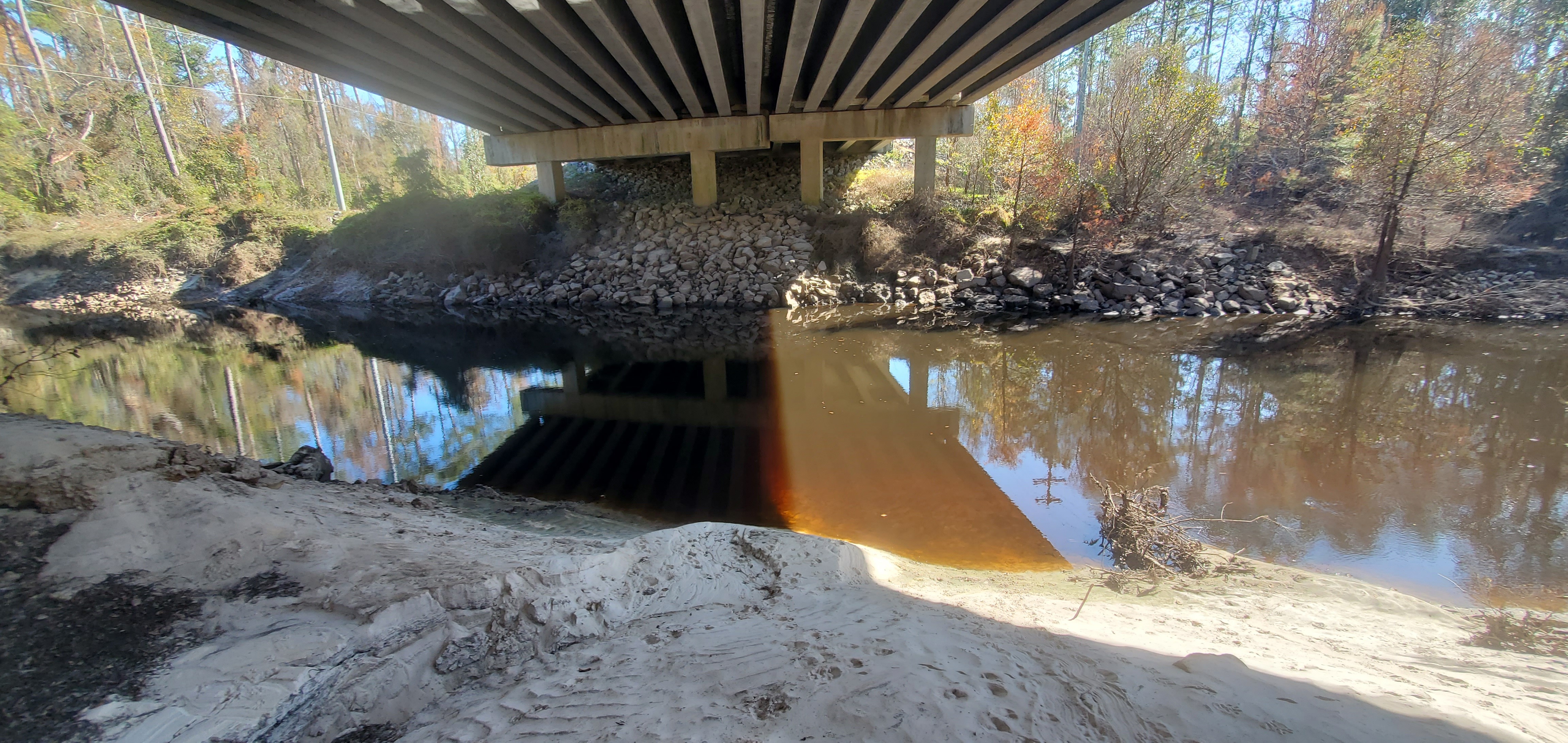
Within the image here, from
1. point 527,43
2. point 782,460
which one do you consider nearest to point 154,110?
point 527,43

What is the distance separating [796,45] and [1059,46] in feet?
17.3

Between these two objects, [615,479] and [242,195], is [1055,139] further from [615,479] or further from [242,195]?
[242,195]

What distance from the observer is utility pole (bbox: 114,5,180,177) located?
29.3 meters

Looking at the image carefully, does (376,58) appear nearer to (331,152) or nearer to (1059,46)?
(1059,46)

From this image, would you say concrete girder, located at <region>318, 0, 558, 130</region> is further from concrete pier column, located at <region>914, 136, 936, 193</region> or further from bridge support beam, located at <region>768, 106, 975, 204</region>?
concrete pier column, located at <region>914, 136, 936, 193</region>

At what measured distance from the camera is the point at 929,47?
12.3m

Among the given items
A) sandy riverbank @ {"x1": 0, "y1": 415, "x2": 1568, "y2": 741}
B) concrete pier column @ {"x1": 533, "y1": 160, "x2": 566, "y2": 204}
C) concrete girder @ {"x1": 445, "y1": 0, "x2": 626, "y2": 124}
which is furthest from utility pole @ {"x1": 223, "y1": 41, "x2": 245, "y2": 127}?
sandy riverbank @ {"x1": 0, "y1": 415, "x2": 1568, "y2": 741}

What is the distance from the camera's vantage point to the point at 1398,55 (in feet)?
43.8

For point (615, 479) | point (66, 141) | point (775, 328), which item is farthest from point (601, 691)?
point (66, 141)

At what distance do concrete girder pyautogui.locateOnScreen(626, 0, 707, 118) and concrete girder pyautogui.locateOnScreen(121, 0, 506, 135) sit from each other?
268 inches

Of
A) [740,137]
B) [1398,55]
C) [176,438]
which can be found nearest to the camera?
[176,438]

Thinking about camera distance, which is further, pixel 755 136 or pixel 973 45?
pixel 755 136

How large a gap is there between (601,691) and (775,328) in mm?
13573

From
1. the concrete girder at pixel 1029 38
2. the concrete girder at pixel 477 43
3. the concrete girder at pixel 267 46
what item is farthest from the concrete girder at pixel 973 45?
the concrete girder at pixel 267 46
